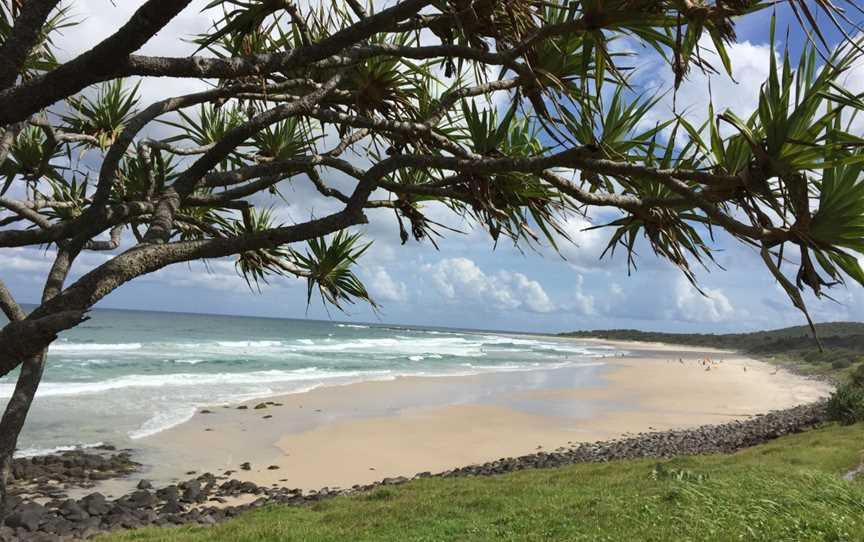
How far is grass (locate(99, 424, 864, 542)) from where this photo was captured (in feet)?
17.4

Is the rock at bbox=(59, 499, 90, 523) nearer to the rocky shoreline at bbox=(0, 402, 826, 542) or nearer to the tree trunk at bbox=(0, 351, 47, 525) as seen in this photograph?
the rocky shoreline at bbox=(0, 402, 826, 542)

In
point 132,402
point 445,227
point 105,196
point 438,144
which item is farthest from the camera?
point 132,402

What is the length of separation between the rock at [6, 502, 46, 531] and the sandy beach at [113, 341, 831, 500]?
177cm

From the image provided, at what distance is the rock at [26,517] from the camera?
8375 mm

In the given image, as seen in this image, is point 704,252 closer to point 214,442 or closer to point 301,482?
point 301,482

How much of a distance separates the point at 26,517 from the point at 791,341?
226ft

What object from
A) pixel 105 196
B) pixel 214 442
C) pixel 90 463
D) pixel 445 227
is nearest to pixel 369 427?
pixel 214 442

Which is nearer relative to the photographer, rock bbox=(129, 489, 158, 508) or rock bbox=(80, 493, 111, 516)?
rock bbox=(80, 493, 111, 516)

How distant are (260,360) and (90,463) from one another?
23307mm

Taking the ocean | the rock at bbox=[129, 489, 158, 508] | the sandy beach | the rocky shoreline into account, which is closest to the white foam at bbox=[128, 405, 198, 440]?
the ocean

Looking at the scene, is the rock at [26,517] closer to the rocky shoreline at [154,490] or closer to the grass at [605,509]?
the rocky shoreline at [154,490]

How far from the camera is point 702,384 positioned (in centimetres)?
3072

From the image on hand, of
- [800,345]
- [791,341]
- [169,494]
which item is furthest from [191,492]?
[791,341]

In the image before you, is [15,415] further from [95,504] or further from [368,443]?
[368,443]
